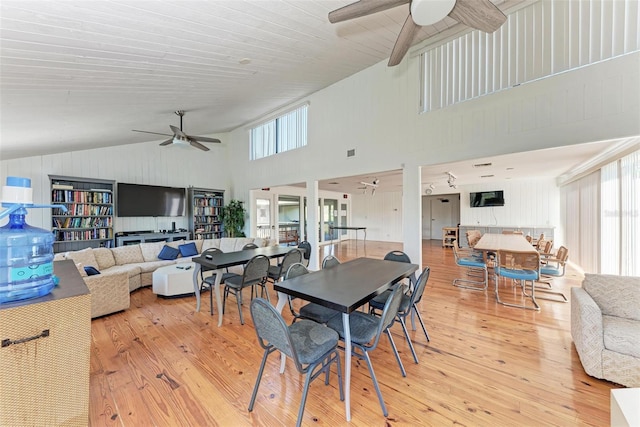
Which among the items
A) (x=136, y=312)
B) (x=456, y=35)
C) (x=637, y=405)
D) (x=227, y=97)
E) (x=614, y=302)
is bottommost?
(x=136, y=312)

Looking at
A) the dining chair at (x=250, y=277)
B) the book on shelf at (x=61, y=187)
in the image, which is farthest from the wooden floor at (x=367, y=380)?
the book on shelf at (x=61, y=187)

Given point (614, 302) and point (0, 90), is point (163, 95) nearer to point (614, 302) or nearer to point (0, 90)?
point (0, 90)

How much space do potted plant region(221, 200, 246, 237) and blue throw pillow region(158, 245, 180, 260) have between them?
2.26 m

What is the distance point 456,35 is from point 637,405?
448 cm

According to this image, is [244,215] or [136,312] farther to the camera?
[244,215]

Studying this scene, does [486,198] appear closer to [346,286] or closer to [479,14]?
[479,14]

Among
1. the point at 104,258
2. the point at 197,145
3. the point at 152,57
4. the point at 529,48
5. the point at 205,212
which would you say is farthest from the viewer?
the point at 205,212

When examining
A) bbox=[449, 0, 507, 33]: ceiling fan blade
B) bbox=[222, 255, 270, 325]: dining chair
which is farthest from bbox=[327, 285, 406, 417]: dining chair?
bbox=[449, 0, 507, 33]: ceiling fan blade

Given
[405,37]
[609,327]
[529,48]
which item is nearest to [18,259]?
[405,37]

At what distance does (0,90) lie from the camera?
2.33 meters

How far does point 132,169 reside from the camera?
6.31 m

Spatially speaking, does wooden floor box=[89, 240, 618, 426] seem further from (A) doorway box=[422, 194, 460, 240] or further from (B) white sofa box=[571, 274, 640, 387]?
(A) doorway box=[422, 194, 460, 240]

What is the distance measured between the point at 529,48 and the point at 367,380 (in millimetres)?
4314

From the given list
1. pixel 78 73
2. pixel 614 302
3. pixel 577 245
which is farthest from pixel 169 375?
pixel 577 245
